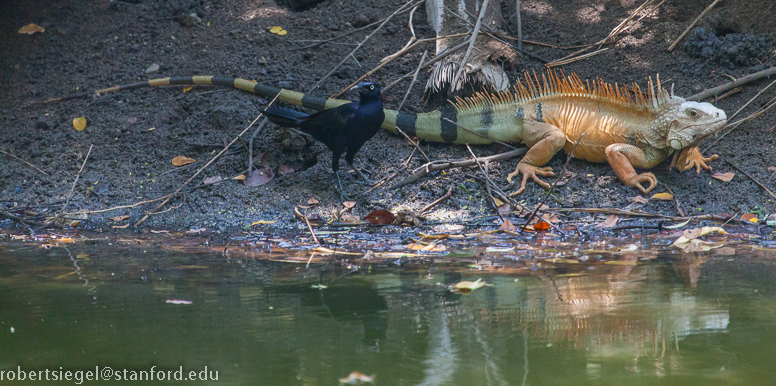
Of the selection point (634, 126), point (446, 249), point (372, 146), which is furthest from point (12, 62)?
point (634, 126)

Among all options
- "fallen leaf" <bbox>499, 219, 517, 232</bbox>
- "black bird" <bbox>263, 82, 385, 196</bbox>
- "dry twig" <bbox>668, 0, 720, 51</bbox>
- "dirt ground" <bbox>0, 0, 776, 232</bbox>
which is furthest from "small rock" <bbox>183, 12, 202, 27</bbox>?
"dry twig" <bbox>668, 0, 720, 51</bbox>

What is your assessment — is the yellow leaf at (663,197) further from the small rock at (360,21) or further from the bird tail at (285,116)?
the small rock at (360,21)

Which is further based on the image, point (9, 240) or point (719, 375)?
point (9, 240)

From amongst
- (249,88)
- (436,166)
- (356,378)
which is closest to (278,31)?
(249,88)

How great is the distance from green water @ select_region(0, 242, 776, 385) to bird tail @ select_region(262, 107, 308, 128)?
5.89 ft

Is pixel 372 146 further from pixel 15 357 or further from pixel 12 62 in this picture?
pixel 12 62

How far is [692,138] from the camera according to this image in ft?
14.4

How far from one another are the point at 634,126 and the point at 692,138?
0.49m

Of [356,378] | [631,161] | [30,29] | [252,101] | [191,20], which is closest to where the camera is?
[356,378]

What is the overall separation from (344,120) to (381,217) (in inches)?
33.1

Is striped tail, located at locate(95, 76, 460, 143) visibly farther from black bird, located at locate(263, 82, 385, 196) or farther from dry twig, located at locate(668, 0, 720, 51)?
dry twig, located at locate(668, 0, 720, 51)

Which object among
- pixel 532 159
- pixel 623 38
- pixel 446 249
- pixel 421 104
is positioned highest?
pixel 623 38

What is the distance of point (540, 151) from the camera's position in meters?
4.87

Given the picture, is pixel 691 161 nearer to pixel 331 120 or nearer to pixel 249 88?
pixel 331 120
